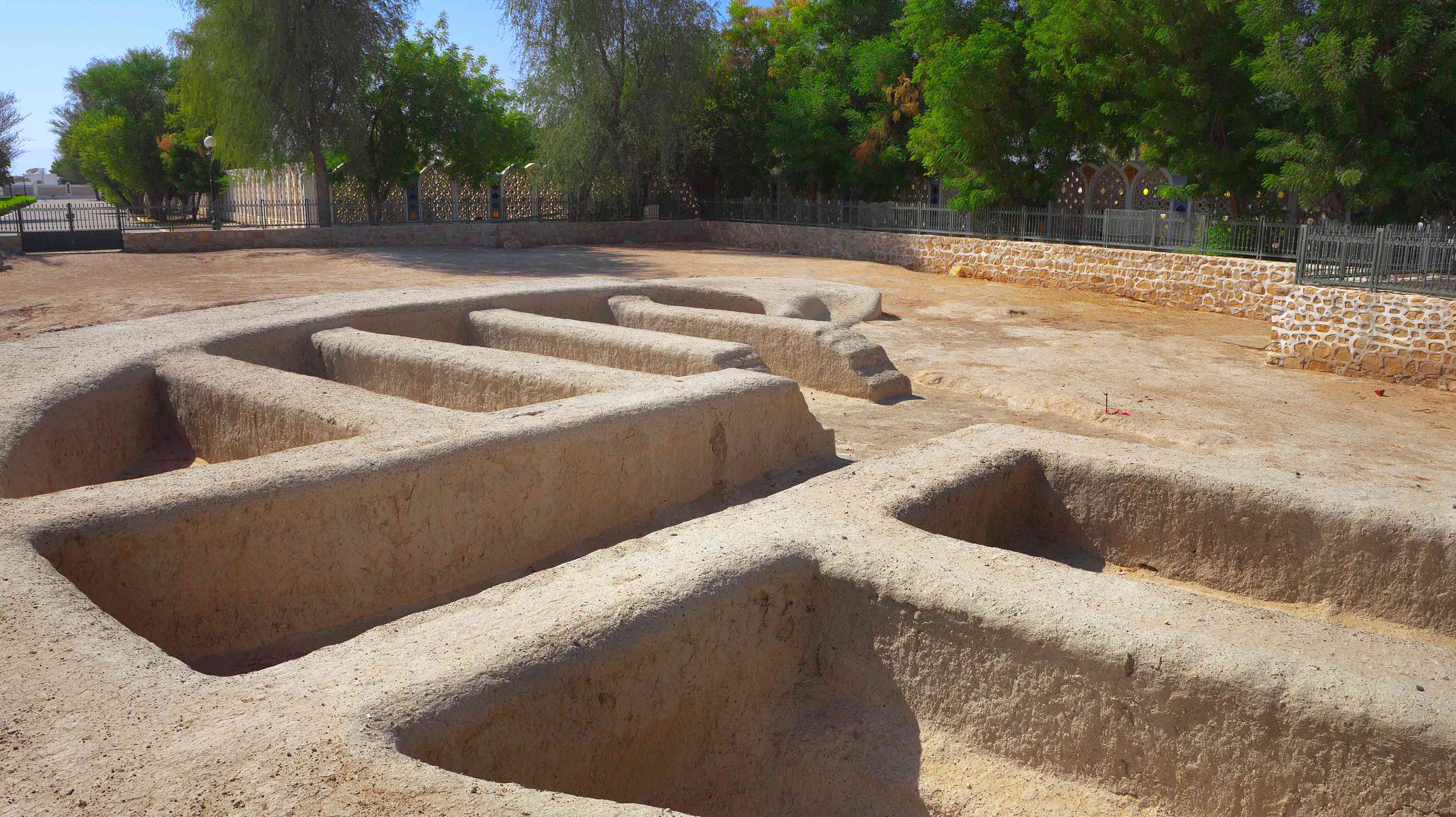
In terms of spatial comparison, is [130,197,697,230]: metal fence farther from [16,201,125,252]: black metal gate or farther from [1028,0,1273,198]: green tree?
[1028,0,1273,198]: green tree

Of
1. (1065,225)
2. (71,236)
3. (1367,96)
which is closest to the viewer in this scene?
(1367,96)

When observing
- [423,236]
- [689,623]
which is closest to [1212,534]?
[689,623]

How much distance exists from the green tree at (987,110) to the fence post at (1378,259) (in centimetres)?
704

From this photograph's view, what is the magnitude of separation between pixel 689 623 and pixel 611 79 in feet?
70.0

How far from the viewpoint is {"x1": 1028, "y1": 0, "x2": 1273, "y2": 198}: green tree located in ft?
43.5

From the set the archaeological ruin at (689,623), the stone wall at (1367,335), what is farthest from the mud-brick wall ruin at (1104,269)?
the archaeological ruin at (689,623)

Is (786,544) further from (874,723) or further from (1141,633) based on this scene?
(1141,633)

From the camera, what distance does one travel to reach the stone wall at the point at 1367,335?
9375 millimetres

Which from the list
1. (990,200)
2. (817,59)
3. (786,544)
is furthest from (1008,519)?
(817,59)

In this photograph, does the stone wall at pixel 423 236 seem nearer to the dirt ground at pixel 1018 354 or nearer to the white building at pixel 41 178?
the dirt ground at pixel 1018 354

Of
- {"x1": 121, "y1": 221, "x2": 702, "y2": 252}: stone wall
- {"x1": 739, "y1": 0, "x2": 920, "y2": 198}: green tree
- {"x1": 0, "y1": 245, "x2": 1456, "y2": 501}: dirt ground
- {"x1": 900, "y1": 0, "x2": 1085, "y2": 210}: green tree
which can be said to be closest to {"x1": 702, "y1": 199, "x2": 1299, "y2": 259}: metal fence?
{"x1": 900, "y1": 0, "x2": 1085, "y2": 210}: green tree

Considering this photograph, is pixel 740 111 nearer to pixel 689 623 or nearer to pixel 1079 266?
pixel 1079 266

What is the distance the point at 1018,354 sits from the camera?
10398 millimetres

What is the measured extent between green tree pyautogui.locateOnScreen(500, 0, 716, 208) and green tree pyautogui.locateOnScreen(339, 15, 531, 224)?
47.1 inches
